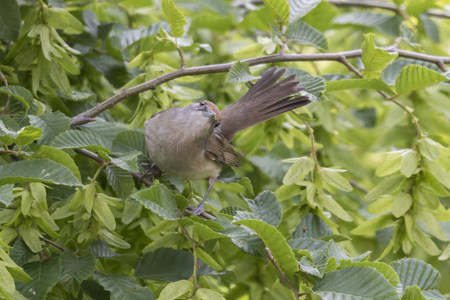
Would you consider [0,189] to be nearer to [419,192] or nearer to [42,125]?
[42,125]

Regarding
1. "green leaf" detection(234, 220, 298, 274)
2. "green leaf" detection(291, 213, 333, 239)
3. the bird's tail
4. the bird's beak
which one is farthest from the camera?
the bird's beak

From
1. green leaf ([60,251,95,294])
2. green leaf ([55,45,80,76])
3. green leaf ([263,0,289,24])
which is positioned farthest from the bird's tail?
green leaf ([60,251,95,294])

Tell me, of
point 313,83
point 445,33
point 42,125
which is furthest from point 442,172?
point 445,33

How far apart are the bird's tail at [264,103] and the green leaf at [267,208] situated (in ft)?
1.95

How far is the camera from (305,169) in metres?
2.53

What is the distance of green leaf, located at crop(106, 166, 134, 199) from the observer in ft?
7.71

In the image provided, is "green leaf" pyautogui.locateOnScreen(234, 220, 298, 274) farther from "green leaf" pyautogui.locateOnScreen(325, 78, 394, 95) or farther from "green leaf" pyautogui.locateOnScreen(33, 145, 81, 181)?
"green leaf" pyautogui.locateOnScreen(325, 78, 394, 95)

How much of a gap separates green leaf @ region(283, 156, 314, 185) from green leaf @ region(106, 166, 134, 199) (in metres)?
0.65

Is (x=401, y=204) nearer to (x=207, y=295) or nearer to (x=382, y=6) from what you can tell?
(x=207, y=295)

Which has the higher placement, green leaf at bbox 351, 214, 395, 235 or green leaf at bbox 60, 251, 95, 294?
green leaf at bbox 60, 251, 95, 294

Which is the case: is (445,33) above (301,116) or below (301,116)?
below

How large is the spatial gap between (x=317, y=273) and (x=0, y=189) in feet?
3.30

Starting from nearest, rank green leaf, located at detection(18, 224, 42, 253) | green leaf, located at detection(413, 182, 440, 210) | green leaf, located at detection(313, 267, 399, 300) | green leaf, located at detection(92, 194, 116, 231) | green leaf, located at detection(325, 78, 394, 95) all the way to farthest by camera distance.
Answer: green leaf, located at detection(313, 267, 399, 300) < green leaf, located at detection(18, 224, 42, 253) < green leaf, located at detection(92, 194, 116, 231) < green leaf, located at detection(413, 182, 440, 210) < green leaf, located at detection(325, 78, 394, 95)

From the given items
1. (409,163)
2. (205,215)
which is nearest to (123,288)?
(205,215)
